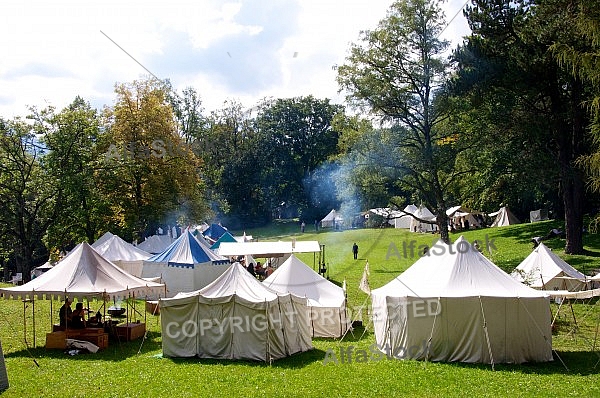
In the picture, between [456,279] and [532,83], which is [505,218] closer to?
[532,83]

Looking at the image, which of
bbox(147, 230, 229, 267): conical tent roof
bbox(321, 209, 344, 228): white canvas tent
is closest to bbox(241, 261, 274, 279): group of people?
bbox(147, 230, 229, 267): conical tent roof

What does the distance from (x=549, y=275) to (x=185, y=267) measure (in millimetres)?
13601

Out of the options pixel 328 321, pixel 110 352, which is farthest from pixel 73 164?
pixel 328 321

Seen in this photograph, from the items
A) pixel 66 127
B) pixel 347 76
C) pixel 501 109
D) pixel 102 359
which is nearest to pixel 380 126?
pixel 347 76

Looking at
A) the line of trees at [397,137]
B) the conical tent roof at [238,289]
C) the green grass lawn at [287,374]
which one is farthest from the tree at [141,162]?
the conical tent roof at [238,289]

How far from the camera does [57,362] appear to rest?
12.0 meters

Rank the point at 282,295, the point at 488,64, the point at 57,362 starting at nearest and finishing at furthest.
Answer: the point at 57,362, the point at 282,295, the point at 488,64

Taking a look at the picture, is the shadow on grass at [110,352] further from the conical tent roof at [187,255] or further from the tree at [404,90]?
the tree at [404,90]

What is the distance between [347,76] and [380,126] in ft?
10.9

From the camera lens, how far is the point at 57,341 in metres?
13.4

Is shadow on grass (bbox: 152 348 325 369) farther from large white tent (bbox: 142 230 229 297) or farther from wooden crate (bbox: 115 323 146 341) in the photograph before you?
large white tent (bbox: 142 230 229 297)

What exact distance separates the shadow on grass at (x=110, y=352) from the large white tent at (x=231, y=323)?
1.09m

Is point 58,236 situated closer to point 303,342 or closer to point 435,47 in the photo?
point 303,342

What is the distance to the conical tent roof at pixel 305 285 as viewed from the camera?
16172 mm
